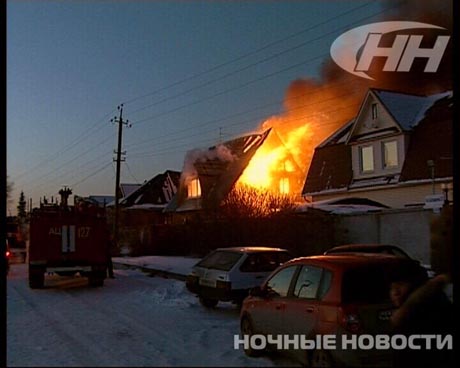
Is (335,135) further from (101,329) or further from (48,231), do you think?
(48,231)

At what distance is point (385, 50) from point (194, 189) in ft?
22.2

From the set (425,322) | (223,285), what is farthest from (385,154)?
(425,322)

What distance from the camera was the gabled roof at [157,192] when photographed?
435 inches

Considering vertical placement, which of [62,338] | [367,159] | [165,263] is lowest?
[62,338]

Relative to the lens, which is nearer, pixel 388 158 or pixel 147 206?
pixel 388 158

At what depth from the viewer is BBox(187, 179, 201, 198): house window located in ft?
36.7

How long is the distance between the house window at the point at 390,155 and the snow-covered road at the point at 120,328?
3.92 meters

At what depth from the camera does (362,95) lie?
22.3 feet

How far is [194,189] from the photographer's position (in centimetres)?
1179

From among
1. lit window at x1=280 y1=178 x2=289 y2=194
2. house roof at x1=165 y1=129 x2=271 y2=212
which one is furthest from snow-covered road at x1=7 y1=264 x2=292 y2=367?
lit window at x1=280 y1=178 x2=289 y2=194

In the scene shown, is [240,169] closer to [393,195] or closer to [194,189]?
[393,195]

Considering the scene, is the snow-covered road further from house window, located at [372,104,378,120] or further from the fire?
house window, located at [372,104,378,120]

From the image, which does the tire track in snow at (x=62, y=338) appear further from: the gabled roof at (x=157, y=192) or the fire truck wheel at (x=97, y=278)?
the gabled roof at (x=157, y=192)

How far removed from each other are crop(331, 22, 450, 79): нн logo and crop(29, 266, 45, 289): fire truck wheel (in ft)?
24.7
